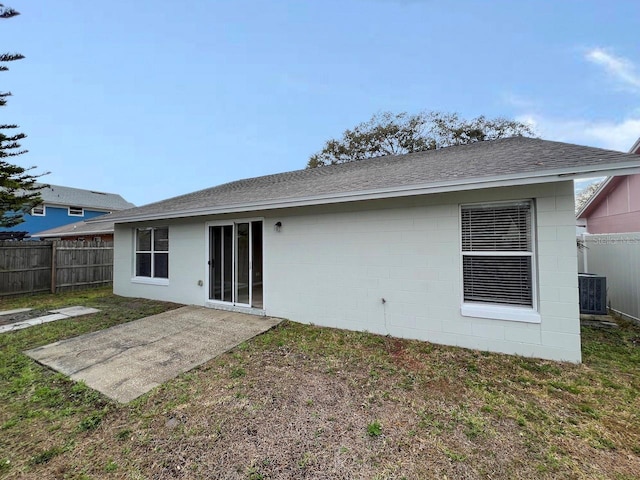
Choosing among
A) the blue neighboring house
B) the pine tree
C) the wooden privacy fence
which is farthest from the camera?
the blue neighboring house

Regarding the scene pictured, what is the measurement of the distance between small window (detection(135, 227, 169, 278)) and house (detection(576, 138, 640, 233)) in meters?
12.6

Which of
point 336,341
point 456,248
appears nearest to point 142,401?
point 336,341

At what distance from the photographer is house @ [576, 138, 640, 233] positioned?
852cm

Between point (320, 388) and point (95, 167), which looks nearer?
point (320, 388)

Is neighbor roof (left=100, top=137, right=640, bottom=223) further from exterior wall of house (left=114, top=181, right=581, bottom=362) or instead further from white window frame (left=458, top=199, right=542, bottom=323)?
white window frame (left=458, top=199, right=542, bottom=323)

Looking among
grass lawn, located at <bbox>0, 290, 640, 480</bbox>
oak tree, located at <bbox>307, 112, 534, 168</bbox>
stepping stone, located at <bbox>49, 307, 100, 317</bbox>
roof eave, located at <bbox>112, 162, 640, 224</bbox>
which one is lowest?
grass lawn, located at <bbox>0, 290, 640, 480</bbox>

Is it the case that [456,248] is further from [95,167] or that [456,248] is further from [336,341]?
[95,167]

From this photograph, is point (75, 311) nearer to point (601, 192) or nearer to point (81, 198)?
point (601, 192)

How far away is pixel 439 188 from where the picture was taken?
4.44 meters

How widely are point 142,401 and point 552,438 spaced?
408cm

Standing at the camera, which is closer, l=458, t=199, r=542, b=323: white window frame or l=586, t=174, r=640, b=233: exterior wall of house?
l=458, t=199, r=542, b=323: white window frame

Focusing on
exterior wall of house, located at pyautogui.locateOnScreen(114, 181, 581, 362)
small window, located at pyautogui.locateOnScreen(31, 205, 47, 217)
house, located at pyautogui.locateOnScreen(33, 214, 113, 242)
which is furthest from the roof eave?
small window, located at pyautogui.locateOnScreen(31, 205, 47, 217)

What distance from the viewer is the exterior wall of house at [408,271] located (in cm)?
408

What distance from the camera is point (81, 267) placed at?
37.2 feet
